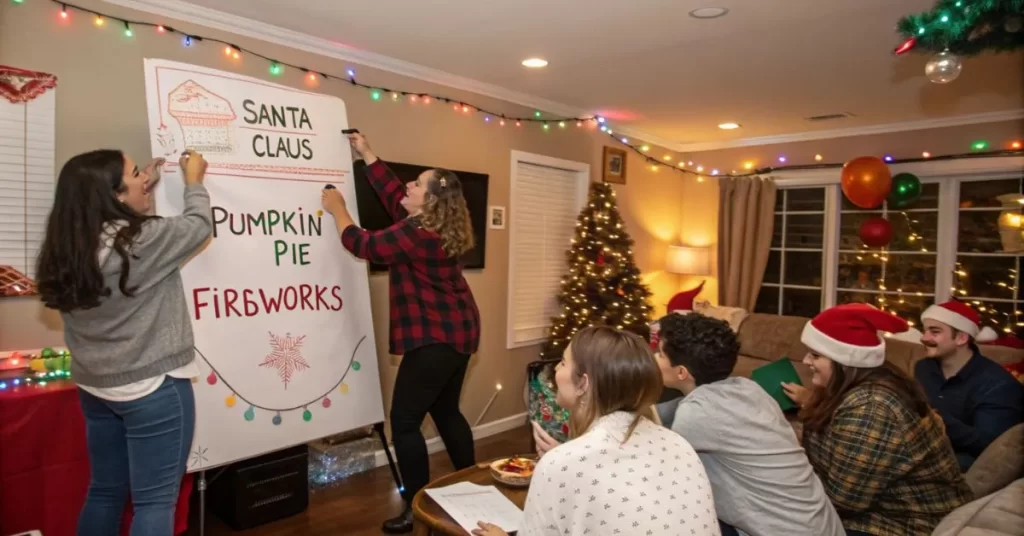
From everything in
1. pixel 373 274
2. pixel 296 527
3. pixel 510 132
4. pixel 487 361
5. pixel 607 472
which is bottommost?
pixel 296 527

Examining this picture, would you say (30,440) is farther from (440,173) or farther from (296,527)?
(440,173)

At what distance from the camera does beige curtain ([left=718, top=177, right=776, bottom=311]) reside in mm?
5910

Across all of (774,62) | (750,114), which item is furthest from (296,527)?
(750,114)

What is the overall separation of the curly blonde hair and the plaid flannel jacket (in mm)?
1587

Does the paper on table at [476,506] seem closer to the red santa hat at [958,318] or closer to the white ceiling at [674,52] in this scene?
the white ceiling at [674,52]

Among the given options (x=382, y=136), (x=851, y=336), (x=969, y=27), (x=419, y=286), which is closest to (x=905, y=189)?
(x=969, y=27)

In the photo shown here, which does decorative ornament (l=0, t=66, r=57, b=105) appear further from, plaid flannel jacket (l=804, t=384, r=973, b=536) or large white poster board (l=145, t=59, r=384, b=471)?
plaid flannel jacket (l=804, t=384, r=973, b=536)

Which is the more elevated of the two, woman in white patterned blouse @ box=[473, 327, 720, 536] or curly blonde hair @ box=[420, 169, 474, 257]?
curly blonde hair @ box=[420, 169, 474, 257]

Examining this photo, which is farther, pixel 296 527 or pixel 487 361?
pixel 487 361

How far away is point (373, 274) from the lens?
3.80m

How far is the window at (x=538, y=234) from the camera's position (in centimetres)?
469

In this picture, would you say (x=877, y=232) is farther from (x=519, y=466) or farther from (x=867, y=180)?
(x=519, y=466)

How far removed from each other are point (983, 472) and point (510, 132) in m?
3.31

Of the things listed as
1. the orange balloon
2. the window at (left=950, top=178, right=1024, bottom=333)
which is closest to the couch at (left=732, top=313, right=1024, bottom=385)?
the orange balloon
